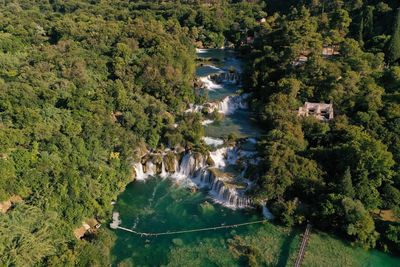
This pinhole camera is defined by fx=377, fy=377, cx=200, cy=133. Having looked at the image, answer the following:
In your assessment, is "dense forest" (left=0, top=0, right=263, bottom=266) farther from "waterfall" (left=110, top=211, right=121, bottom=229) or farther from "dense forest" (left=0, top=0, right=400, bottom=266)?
"waterfall" (left=110, top=211, right=121, bottom=229)

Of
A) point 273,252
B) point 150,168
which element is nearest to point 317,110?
point 150,168

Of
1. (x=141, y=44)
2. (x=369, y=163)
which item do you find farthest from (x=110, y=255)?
(x=141, y=44)

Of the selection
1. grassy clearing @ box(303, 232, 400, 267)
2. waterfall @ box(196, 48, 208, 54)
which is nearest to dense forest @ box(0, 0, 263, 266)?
waterfall @ box(196, 48, 208, 54)

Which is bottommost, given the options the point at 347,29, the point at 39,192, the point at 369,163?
the point at 39,192

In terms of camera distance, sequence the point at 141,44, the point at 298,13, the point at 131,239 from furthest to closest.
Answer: the point at 298,13, the point at 141,44, the point at 131,239

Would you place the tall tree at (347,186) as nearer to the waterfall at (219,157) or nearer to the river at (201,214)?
the river at (201,214)

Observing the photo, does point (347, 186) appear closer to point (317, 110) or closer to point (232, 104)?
point (317, 110)

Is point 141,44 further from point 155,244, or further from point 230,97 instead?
point 155,244

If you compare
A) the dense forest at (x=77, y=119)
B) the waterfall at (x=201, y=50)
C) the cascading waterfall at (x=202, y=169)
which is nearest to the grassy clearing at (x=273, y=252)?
the cascading waterfall at (x=202, y=169)
